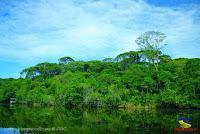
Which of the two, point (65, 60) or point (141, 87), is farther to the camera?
point (65, 60)

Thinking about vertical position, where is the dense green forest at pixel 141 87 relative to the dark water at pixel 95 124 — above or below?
above

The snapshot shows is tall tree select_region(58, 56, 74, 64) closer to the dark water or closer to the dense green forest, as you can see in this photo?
A: the dense green forest

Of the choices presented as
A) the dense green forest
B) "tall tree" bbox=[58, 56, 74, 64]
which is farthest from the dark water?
"tall tree" bbox=[58, 56, 74, 64]

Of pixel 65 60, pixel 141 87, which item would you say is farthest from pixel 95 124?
pixel 65 60

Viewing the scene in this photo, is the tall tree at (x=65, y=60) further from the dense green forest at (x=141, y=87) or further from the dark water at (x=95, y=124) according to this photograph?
the dark water at (x=95, y=124)

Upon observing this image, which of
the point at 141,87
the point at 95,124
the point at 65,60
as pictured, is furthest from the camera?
the point at 65,60

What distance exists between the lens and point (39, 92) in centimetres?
7362

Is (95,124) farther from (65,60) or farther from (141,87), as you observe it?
(65,60)

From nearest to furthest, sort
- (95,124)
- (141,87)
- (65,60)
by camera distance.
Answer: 1. (95,124)
2. (141,87)
3. (65,60)

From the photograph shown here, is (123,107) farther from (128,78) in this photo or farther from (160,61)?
(160,61)

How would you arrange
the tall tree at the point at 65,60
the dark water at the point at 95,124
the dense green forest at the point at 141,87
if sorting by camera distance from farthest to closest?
the tall tree at the point at 65,60, the dense green forest at the point at 141,87, the dark water at the point at 95,124

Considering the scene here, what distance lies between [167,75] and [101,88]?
11.9 meters

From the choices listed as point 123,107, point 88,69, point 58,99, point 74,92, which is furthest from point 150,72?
point 88,69

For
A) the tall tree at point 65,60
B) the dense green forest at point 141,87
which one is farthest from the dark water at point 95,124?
the tall tree at point 65,60
